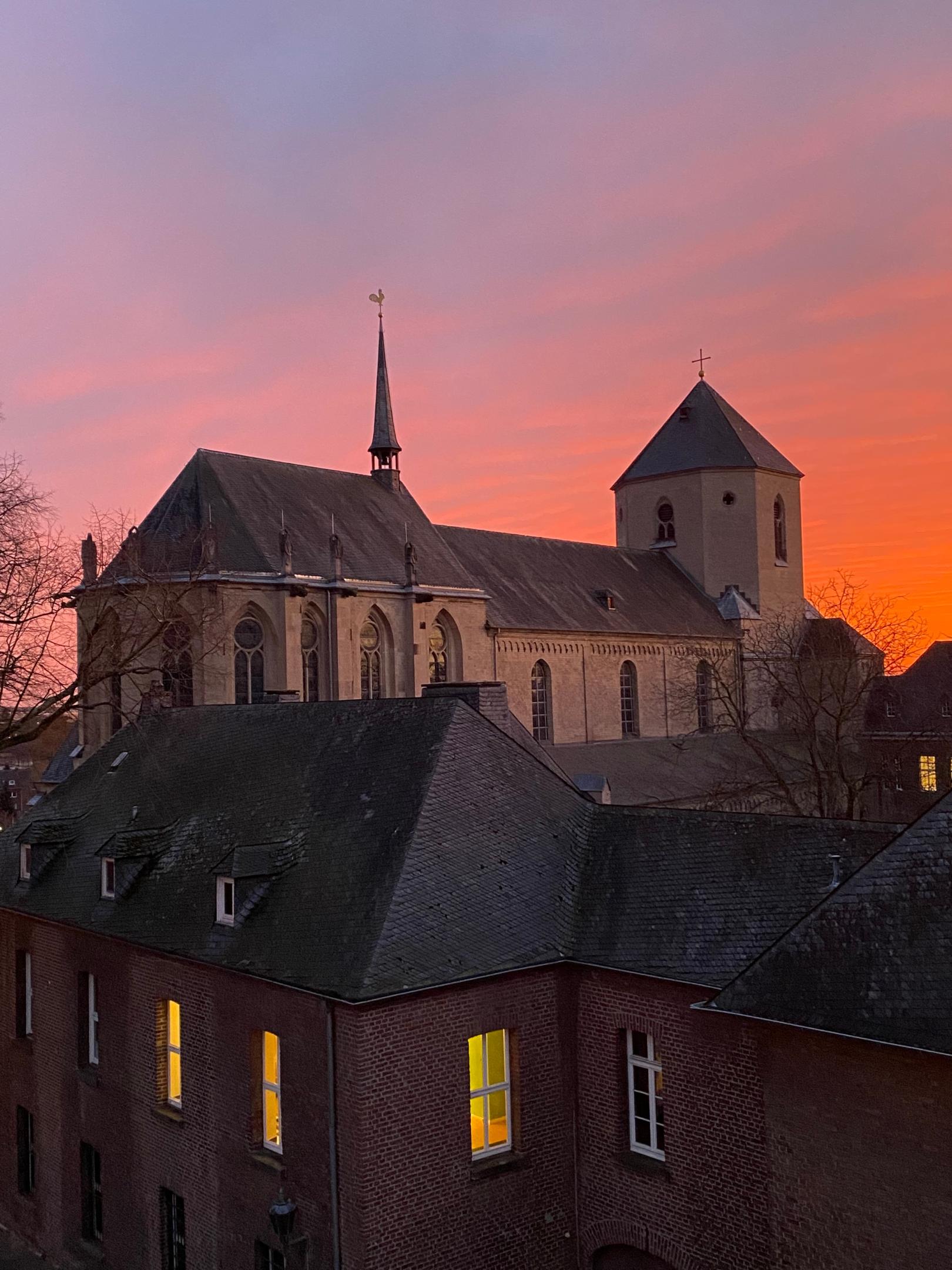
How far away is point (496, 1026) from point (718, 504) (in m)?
42.8

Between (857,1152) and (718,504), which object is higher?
(718,504)

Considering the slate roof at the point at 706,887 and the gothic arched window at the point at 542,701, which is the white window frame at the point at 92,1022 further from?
the gothic arched window at the point at 542,701

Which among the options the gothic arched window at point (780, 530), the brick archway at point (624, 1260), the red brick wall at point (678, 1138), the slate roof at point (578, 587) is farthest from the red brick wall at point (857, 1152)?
the gothic arched window at point (780, 530)

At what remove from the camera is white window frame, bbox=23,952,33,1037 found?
1855 centimetres

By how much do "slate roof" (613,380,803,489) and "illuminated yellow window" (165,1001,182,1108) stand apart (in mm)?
42120

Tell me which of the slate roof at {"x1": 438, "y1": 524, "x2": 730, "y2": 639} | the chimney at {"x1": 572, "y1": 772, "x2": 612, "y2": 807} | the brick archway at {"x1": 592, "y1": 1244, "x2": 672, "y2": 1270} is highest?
the slate roof at {"x1": 438, "y1": 524, "x2": 730, "y2": 639}

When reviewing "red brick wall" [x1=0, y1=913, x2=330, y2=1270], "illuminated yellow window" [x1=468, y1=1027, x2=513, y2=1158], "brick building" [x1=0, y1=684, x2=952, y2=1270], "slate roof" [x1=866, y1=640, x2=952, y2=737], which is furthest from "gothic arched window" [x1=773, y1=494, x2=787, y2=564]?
"illuminated yellow window" [x1=468, y1=1027, x2=513, y2=1158]

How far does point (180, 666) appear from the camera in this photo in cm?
3064

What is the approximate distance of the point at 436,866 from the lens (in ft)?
42.1

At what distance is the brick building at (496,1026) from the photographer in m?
10.2

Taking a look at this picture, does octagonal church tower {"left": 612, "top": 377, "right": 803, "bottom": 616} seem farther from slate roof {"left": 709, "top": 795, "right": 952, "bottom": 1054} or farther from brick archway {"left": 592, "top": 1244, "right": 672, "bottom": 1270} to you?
slate roof {"left": 709, "top": 795, "right": 952, "bottom": 1054}

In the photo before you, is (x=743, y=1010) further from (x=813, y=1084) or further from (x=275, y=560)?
(x=275, y=560)

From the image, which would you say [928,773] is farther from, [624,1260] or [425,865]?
[425,865]

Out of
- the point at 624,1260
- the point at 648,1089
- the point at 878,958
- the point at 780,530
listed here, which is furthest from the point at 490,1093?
the point at 780,530
